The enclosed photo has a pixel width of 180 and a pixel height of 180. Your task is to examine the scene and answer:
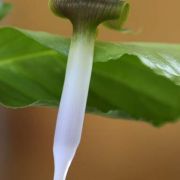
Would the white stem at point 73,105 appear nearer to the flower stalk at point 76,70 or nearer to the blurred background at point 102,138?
the flower stalk at point 76,70

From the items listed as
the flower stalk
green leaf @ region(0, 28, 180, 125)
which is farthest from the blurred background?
the flower stalk

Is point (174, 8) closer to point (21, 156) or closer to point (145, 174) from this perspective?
point (145, 174)

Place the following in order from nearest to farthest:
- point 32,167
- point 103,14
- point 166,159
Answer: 1. point 103,14
2. point 166,159
3. point 32,167

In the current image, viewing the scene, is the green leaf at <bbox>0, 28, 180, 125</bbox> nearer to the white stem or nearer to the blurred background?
the white stem

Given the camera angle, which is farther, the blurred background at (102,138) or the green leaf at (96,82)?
the blurred background at (102,138)

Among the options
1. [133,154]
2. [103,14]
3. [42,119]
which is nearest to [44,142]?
[42,119]

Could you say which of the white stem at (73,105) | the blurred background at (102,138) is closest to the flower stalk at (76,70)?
the white stem at (73,105)
